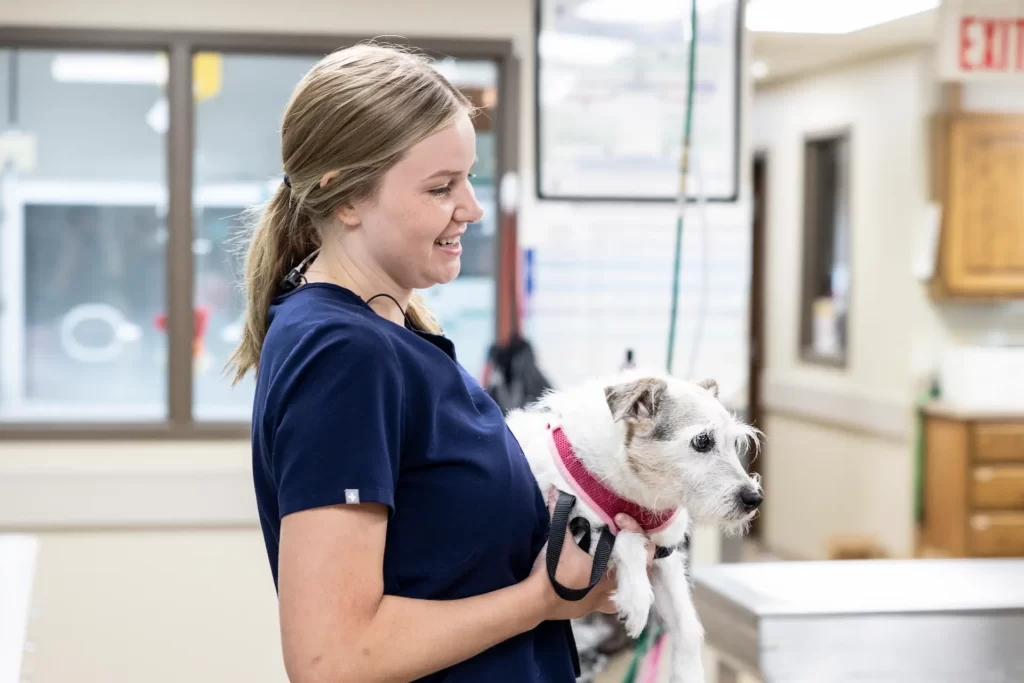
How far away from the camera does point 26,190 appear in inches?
150

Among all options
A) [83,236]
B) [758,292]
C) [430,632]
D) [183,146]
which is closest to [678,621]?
[430,632]

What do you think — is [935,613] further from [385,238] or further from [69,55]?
[69,55]

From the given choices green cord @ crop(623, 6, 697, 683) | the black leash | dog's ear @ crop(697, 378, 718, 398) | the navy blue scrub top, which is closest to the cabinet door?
green cord @ crop(623, 6, 697, 683)

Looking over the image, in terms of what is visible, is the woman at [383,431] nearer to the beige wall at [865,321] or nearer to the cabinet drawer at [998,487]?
the cabinet drawer at [998,487]

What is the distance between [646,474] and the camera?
1.27 metres

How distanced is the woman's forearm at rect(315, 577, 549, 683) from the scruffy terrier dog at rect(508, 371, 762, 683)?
0.12 m

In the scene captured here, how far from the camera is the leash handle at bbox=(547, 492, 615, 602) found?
1141 millimetres

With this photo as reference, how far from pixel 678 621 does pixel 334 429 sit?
579 mm

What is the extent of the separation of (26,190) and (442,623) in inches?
129

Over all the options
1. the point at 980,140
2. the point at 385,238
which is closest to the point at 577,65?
the point at 385,238

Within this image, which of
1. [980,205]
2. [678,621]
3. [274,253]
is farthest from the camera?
[980,205]

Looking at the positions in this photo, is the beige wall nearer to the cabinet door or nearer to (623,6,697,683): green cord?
the cabinet door

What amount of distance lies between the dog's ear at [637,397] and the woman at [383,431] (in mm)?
154

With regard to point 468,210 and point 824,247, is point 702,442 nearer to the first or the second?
point 468,210
